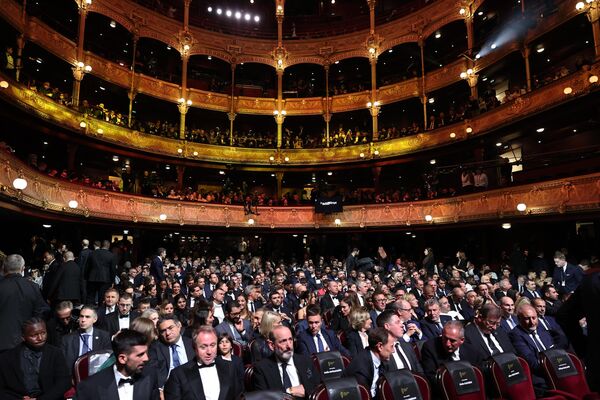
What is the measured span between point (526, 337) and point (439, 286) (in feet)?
23.0

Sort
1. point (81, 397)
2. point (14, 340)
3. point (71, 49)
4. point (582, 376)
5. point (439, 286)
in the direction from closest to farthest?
1. point (81, 397)
2. point (582, 376)
3. point (14, 340)
4. point (439, 286)
5. point (71, 49)

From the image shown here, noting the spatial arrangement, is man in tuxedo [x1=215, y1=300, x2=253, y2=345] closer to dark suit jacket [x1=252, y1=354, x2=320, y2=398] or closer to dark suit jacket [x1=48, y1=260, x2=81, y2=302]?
dark suit jacket [x1=252, y1=354, x2=320, y2=398]

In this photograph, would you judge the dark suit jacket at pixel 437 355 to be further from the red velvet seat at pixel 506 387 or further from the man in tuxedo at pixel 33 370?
the man in tuxedo at pixel 33 370

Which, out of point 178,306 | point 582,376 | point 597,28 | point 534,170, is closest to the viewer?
point 582,376

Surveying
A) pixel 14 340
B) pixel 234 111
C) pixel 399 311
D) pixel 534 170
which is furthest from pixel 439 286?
pixel 234 111

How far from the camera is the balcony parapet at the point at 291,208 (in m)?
13.5

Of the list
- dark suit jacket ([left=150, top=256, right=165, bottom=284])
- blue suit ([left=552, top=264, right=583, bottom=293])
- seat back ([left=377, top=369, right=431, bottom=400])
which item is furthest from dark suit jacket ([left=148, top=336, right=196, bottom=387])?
blue suit ([left=552, top=264, right=583, bottom=293])

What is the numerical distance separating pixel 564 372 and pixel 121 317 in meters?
6.46

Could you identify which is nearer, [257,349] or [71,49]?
[257,349]

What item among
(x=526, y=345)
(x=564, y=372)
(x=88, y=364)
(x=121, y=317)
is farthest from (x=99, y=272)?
(x=564, y=372)

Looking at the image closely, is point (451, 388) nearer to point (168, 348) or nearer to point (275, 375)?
point (275, 375)

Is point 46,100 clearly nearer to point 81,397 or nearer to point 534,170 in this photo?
point 81,397

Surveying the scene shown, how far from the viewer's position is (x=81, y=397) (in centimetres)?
323

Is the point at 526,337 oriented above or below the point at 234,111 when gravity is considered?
below
